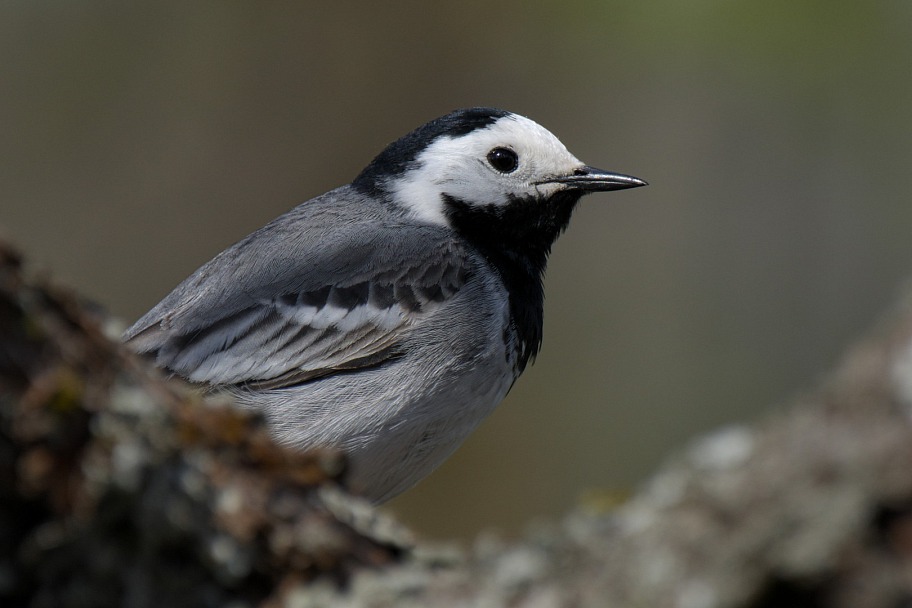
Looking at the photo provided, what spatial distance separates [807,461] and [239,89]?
771 centimetres

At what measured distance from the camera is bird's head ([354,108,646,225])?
4.45 m

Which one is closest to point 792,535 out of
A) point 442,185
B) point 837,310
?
point 442,185

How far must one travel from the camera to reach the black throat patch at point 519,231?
13.9 feet

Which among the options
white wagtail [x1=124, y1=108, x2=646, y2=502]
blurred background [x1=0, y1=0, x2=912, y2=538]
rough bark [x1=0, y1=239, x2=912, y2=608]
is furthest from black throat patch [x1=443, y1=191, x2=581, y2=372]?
blurred background [x1=0, y1=0, x2=912, y2=538]

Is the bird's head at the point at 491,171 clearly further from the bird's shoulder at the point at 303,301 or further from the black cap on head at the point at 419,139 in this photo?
the bird's shoulder at the point at 303,301

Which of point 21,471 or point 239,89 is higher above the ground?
point 239,89

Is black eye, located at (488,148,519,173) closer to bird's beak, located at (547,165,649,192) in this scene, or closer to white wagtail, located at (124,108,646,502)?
white wagtail, located at (124,108,646,502)

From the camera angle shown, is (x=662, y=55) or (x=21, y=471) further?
(x=662, y=55)

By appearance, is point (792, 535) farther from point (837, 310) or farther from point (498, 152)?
point (837, 310)

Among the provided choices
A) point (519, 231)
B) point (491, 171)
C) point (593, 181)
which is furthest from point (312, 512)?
point (593, 181)

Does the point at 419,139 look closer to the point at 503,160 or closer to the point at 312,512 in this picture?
the point at 503,160

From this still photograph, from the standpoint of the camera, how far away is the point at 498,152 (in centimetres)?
448

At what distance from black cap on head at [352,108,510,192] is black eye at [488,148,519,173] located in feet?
0.44

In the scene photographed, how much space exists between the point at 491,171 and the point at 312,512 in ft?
9.56
